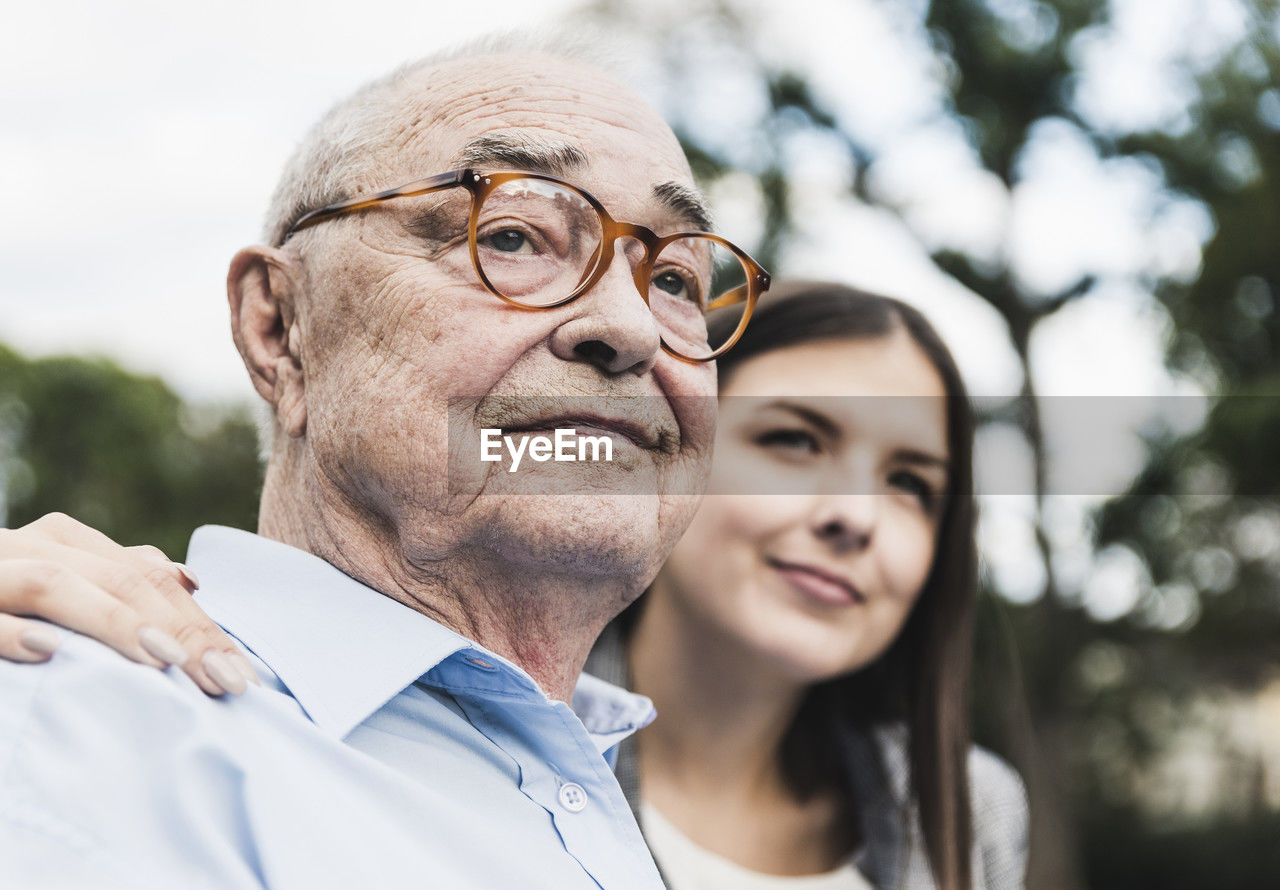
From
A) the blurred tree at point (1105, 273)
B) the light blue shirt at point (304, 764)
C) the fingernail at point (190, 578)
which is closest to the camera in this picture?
the light blue shirt at point (304, 764)

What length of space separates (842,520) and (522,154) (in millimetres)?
1325

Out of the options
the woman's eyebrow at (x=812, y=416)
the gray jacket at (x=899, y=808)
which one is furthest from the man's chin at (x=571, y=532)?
the gray jacket at (x=899, y=808)

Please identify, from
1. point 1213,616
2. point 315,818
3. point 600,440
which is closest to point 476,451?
point 600,440

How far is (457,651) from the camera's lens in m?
1.53

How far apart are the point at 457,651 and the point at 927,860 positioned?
1.87 meters

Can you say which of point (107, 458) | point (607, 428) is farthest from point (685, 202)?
point (107, 458)

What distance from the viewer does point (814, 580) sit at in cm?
258

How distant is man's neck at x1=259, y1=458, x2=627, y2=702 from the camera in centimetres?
162

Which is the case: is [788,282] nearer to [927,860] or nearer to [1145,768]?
[927,860]

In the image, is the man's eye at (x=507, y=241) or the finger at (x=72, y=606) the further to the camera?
the man's eye at (x=507, y=241)

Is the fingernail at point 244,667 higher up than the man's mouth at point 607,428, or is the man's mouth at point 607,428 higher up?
the man's mouth at point 607,428

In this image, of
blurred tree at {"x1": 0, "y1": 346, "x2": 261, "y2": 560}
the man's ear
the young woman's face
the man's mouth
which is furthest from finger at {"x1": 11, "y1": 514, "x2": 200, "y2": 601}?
blurred tree at {"x1": 0, "y1": 346, "x2": 261, "y2": 560}

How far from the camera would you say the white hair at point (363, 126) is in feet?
5.82

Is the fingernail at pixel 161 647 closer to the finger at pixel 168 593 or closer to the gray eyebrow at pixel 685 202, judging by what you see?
the finger at pixel 168 593
